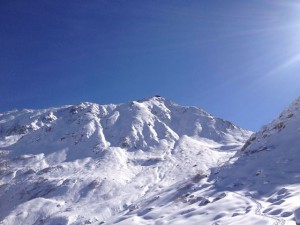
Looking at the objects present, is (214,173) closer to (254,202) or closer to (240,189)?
(240,189)

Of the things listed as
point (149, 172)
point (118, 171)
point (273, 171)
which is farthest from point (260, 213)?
point (118, 171)

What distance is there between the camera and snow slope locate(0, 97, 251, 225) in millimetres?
49025

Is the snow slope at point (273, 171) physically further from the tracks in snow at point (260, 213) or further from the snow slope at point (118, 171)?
the snow slope at point (118, 171)

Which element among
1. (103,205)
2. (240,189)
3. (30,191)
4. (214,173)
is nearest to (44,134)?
(30,191)

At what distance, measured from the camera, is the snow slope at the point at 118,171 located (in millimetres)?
49025

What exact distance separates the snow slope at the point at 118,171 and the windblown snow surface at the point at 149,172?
32 cm

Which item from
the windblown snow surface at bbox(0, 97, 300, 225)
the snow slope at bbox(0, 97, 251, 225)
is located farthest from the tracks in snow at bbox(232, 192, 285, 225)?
the snow slope at bbox(0, 97, 251, 225)

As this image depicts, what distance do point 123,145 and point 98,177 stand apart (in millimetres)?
39872

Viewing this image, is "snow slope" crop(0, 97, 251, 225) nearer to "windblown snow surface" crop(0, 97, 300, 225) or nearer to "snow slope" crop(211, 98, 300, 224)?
"windblown snow surface" crop(0, 97, 300, 225)

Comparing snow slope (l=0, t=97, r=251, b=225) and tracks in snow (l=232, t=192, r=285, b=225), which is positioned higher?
Answer: snow slope (l=0, t=97, r=251, b=225)

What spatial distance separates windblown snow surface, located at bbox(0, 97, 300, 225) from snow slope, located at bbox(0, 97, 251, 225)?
0.32 meters

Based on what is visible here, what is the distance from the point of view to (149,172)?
414 feet

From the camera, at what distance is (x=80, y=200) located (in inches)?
4198

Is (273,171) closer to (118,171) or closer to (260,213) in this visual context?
(260,213)
